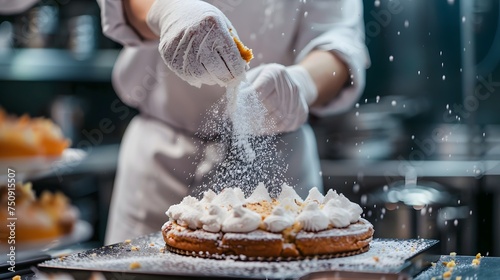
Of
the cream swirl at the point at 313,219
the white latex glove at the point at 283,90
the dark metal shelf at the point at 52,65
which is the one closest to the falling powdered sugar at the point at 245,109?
the white latex glove at the point at 283,90

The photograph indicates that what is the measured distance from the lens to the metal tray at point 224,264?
137 cm

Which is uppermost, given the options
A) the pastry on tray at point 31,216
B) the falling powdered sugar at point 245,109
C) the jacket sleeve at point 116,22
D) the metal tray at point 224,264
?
the jacket sleeve at point 116,22

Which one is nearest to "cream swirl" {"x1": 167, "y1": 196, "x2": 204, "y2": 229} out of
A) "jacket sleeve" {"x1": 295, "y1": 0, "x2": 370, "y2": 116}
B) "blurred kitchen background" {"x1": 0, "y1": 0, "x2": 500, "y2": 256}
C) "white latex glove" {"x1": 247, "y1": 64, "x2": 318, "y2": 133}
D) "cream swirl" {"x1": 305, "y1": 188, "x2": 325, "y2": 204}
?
"cream swirl" {"x1": 305, "y1": 188, "x2": 325, "y2": 204}

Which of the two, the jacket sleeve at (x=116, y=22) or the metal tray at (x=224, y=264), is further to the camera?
the jacket sleeve at (x=116, y=22)

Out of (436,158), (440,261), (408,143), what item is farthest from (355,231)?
(408,143)

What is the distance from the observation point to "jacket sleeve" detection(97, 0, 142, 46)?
2049 millimetres

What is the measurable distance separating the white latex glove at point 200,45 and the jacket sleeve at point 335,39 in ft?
2.24

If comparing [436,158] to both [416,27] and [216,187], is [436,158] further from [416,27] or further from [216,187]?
[216,187]

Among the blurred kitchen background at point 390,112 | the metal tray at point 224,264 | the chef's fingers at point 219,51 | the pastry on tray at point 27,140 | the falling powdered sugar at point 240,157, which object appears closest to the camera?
the metal tray at point 224,264

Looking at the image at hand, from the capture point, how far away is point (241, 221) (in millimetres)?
1550

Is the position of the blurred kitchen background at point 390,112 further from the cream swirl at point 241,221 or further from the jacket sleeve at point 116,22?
the cream swirl at point 241,221

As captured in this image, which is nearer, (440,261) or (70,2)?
(440,261)

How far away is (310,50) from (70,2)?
181 cm

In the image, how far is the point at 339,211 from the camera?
164 centimetres
